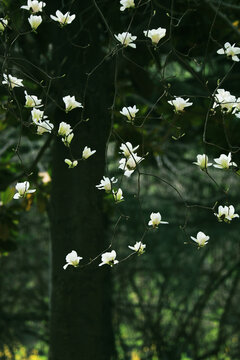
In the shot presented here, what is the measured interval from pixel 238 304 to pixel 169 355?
3.79 ft

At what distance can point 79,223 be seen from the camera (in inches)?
79.1

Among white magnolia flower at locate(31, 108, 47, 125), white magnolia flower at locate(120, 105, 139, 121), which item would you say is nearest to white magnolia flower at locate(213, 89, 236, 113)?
white magnolia flower at locate(120, 105, 139, 121)

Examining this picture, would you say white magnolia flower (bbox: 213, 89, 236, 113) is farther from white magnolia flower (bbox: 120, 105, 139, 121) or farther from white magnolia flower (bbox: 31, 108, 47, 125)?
white magnolia flower (bbox: 31, 108, 47, 125)

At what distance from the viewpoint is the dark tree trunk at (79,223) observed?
1.97 meters

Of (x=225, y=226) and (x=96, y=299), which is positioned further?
(x=225, y=226)

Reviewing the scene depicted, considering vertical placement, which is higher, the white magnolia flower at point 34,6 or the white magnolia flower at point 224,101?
the white magnolia flower at point 34,6

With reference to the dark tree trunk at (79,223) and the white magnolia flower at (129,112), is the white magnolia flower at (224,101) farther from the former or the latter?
the dark tree trunk at (79,223)

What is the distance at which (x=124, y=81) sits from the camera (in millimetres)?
2619

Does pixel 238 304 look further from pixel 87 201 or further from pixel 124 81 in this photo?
pixel 87 201

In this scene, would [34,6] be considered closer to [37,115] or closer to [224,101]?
[37,115]

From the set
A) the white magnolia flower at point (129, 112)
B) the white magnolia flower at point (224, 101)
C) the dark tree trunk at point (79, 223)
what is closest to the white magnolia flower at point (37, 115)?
the white magnolia flower at point (129, 112)

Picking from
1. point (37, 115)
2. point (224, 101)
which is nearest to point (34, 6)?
point (37, 115)

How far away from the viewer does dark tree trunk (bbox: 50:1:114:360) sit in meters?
1.97

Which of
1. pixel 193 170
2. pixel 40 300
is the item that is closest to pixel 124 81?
pixel 193 170
